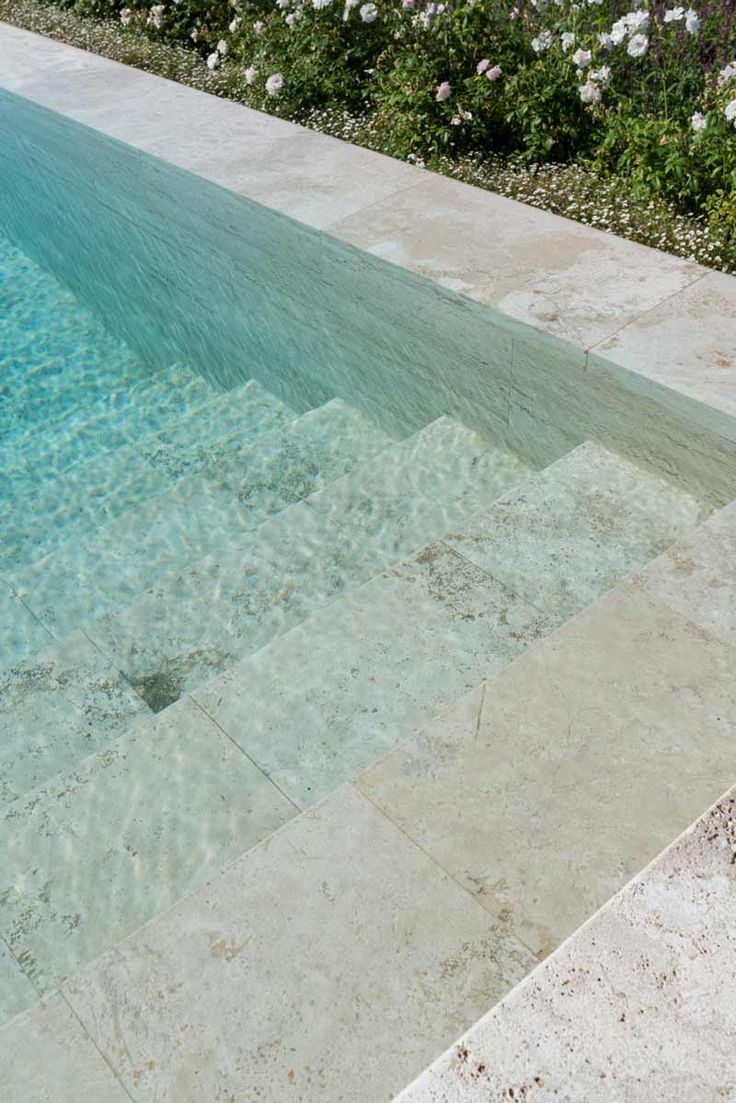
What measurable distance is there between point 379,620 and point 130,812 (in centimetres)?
80

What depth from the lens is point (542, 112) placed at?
5.16 m

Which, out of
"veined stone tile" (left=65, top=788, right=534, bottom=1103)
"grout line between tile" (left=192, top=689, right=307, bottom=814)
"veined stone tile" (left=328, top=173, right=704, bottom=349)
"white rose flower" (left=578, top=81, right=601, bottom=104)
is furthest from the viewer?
"white rose flower" (left=578, top=81, right=601, bottom=104)

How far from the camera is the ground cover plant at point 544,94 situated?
4535 mm

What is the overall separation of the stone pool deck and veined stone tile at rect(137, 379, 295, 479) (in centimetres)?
115

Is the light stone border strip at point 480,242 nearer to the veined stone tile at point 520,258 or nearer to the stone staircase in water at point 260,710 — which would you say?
the veined stone tile at point 520,258

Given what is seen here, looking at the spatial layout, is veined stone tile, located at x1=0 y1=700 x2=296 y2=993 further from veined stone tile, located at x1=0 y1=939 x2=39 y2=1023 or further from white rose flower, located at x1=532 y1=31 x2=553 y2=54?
white rose flower, located at x1=532 y1=31 x2=553 y2=54

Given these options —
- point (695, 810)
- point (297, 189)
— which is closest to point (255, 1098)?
point (695, 810)

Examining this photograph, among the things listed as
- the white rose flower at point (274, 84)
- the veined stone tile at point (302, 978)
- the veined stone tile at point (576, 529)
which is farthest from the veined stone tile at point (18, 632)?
the white rose flower at point (274, 84)

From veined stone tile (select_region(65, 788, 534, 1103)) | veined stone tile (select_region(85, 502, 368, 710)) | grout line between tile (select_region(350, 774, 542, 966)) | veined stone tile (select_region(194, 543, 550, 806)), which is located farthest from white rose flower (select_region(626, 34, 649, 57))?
veined stone tile (select_region(65, 788, 534, 1103))

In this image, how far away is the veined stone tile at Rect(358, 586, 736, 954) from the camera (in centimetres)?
212

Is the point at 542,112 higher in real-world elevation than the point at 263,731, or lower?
higher

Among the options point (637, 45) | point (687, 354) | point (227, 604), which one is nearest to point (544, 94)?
point (637, 45)

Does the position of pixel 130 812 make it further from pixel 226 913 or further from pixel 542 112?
pixel 542 112

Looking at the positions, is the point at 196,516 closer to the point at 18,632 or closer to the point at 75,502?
the point at 75,502
